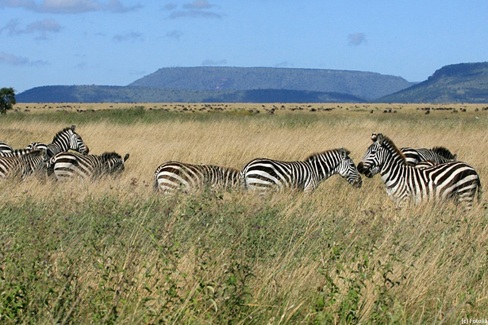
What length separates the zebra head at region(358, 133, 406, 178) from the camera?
11.7m

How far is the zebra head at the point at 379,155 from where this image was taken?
460 inches

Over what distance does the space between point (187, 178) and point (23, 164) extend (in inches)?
142

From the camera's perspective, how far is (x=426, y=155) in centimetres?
1447

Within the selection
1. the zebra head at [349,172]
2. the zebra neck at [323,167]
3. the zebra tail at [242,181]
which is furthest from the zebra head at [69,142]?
the zebra head at [349,172]

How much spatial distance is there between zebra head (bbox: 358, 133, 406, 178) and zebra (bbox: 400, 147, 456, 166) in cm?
221

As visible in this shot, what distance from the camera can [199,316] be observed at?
17.5 ft

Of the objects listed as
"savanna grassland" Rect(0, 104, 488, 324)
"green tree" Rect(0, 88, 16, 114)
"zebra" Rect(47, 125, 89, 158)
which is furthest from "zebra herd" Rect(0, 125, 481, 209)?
"green tree" Rect(0, 88, 16, 114)

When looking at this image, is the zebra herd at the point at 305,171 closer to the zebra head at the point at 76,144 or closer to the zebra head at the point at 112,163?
the zebra head at the point at 112,163

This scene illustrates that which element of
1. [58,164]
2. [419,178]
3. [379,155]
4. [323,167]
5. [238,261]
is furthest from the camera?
[58,164]

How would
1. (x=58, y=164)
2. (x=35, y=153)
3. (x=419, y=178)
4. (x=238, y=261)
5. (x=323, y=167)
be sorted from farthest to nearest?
(x=35, y=153) → (x=58, y=164) → (x=323, y=167) → (x=419, y=178) → (x=238, y=261)

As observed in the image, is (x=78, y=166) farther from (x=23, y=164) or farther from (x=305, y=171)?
(x=305, y=171)

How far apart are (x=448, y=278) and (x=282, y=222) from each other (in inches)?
102

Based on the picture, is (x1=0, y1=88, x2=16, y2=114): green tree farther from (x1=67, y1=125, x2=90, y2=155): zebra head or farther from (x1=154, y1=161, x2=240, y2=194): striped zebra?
(x1=154, y1=161, x2=240, y2=194): striped zebra

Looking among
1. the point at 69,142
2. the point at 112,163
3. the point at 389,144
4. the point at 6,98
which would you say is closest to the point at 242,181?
the point at 389,144
